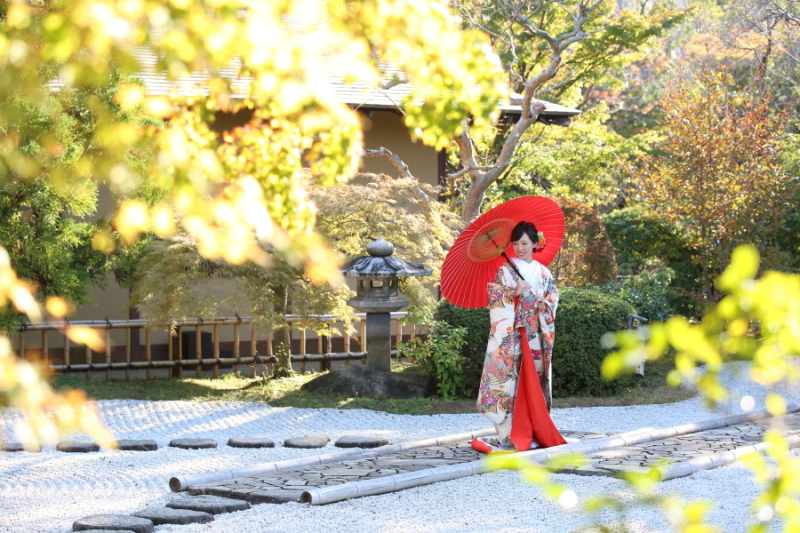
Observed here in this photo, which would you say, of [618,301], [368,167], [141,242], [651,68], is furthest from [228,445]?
[651,68]

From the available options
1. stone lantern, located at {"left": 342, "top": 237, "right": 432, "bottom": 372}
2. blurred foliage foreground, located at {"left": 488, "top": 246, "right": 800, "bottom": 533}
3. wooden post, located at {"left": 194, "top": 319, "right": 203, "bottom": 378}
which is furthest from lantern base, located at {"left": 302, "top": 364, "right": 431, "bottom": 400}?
blurred foliage foreground, located at {"left": 488, "top": 246, "right": 800, "bottom": 533}

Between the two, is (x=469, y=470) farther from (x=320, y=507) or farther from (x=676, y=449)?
(x=676, y=449)

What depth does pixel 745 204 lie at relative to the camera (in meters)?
11.7

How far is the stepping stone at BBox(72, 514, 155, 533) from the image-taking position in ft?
13.9

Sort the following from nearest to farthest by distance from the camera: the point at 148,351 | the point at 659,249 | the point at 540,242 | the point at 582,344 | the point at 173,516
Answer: the point at 173,516
the point at 540,242
the point at 582,344
the point at 148,351
the point at 659,249

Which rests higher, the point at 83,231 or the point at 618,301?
the point at 83,231

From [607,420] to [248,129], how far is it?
17.2 feet

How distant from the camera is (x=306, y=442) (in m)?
6.75

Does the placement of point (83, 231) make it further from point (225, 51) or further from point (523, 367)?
point (225, 51)

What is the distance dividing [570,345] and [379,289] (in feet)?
7.03

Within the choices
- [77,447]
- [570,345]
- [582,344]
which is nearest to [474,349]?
[570,345]

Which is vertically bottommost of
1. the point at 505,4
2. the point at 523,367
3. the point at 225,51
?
the point at 523,367

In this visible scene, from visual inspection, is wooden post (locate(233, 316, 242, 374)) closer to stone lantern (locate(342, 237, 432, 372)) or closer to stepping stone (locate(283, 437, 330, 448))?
stone lantern (locate(342, 237, 432, 372))

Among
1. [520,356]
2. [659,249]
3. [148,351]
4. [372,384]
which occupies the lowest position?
[372,384]
